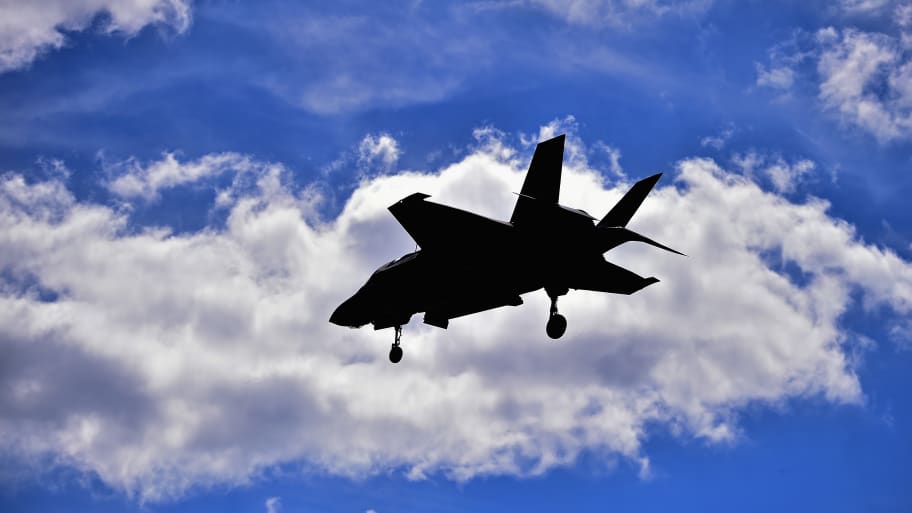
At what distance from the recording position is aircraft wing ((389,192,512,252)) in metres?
37.4

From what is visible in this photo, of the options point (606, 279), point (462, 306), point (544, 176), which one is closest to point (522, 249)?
point (544, 176)

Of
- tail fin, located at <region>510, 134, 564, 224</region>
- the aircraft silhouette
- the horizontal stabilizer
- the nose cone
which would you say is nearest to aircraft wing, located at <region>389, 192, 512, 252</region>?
the aircraft silhouette

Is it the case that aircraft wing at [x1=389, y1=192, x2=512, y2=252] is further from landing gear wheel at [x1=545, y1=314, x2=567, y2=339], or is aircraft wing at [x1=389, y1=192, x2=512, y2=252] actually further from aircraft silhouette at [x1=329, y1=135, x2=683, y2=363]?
landing gear wheel at [x1=545, y1=314, x2=567, y2=339]

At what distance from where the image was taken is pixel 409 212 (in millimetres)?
37594

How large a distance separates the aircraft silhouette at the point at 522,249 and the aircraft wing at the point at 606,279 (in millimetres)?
46

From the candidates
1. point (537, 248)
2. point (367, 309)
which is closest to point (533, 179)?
point (537, 248)

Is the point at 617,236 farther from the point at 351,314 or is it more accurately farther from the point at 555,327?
the point at 351,314

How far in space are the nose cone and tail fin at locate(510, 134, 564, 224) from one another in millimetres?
11907

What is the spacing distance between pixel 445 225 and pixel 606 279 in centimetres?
820

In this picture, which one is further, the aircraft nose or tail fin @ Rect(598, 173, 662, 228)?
the aircraft nose

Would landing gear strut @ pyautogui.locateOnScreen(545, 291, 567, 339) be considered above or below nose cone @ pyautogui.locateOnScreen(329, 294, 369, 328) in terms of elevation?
below

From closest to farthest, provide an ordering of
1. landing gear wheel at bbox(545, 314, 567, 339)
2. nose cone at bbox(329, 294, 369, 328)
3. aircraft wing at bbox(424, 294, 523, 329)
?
1. landing gear wheel at bbox(545, 314, 567, 339)
2. aircraft wing at bbox(424, 294, 523, 329)
3. nose cone at bbox(329, 294, 369, 328)

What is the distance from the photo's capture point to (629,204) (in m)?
37.6

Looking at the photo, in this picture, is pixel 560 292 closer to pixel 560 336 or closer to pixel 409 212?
pixel 560 336
